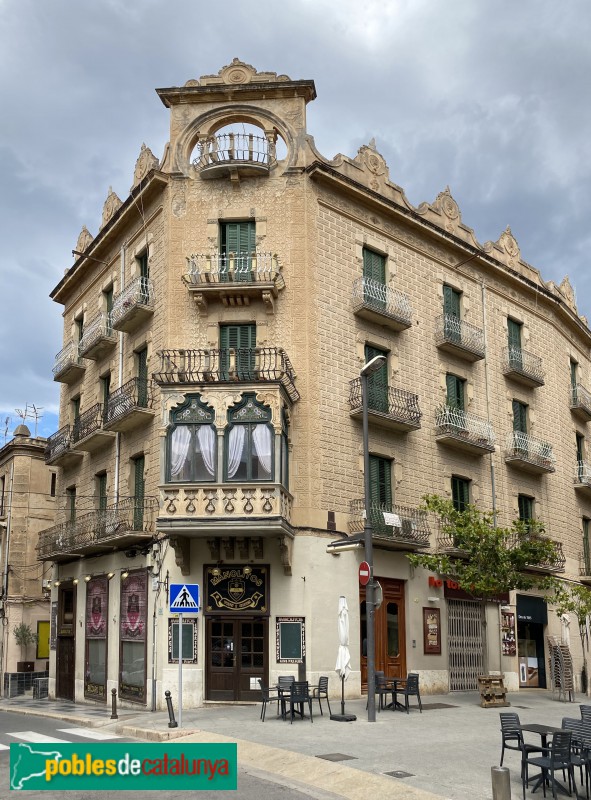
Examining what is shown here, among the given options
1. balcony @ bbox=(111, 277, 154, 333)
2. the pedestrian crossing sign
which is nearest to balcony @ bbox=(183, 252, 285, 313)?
balcony @ bbox=(111, 277, 154, 333)

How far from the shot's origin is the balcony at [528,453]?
3073 cm

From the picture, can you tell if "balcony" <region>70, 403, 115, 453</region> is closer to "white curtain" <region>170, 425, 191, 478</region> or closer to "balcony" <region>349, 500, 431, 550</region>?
"white curtain" <region>170, 425, 191, 478</region>

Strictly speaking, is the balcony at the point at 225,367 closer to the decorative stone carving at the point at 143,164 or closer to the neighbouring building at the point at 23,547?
the decorative stone carving at the point at 143,164

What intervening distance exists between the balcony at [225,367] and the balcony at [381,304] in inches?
132

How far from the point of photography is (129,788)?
38.4 feet

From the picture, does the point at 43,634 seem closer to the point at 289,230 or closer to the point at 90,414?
the point at 90,414

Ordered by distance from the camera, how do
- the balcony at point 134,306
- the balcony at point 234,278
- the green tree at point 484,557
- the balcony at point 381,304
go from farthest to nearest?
the balcony at point 381,304
the balcony at point 134,306
the balcony at point 234,278
the green tree at point 484,557

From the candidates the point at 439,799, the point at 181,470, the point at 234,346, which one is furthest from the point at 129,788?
the point at 234,346

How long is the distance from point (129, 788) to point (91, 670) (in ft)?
53.6

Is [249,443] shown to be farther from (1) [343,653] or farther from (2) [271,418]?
(1) [343,653]

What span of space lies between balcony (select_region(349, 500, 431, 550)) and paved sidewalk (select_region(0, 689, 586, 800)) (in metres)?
4.41

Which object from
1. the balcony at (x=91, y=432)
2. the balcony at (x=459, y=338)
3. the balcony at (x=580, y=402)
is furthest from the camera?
the balcony at (x=580, y=402)

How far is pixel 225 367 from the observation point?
79.3 feet

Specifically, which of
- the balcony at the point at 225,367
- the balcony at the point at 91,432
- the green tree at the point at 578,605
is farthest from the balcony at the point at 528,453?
the balcony at the point at 91,432
